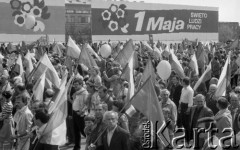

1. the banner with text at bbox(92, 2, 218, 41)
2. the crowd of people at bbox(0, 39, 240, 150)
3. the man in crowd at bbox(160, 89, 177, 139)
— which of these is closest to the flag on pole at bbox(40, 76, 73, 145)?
the crowd of people at bbox(0, 39, 240, 150)

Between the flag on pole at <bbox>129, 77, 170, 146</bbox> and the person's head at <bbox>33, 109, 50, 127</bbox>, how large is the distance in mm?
1269

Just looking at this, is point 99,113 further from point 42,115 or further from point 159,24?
point 159,24

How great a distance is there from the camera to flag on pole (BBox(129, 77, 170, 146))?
6769mm

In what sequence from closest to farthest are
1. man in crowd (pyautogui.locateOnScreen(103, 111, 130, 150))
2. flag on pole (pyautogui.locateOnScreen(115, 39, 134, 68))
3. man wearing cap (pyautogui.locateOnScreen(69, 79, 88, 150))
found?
man in crowd (pyautogui.locateOnScreen(103, 111, 130, 150)) → man wearing cap (pyautogui.locateOnScreen(69, 79, 88, 150)) → flag on pole (pyautogui.locateOnScreen(115, 39, 134, 68))

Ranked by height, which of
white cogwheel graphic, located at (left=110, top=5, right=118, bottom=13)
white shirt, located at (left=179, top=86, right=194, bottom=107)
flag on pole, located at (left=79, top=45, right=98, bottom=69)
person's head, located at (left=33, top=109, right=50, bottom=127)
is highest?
white cogwheel graphic, located at (left=110, top=5, right=118, bottom=13)

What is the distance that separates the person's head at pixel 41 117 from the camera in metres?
6.85

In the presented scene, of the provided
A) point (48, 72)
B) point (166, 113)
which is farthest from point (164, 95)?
point (48, 72)

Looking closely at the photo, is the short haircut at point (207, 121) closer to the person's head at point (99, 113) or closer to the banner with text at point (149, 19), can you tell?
the person's head at point (99, 113)

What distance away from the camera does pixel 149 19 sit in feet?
146

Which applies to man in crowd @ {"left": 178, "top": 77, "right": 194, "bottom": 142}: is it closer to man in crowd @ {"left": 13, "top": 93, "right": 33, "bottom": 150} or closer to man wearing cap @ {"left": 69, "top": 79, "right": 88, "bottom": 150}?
man wearing cap @ {"left": 69, "top": 79, "right": 88, "bottom": 150}

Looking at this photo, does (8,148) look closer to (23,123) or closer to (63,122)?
(23,123)

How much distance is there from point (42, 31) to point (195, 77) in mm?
26590

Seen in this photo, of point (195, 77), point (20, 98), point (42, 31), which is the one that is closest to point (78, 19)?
point (42, 31)

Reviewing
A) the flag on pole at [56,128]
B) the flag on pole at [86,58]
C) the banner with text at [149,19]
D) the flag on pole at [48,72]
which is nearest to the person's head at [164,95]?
the flag on pole at [56,128]
